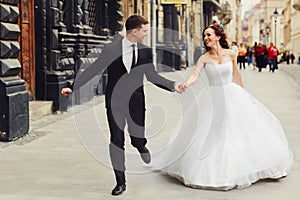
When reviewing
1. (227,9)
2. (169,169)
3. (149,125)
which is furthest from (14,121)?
(227,9)

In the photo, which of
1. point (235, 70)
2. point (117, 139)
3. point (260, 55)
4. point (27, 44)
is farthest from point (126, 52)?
point (260, 55)

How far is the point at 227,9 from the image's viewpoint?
69.5 m

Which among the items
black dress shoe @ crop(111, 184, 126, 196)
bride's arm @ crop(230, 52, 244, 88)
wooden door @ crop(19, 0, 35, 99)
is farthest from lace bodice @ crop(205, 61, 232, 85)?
wooden door @ crop(19, 0, 35, 99)

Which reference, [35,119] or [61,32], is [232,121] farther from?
[61,32]

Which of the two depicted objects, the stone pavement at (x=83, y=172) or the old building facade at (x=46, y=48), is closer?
the stone pavement at (x=83, y=172)

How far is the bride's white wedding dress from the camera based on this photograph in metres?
6.39

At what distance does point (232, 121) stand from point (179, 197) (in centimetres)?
117

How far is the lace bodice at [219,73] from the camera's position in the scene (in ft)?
22.6

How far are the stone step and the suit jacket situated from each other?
5.36 meters

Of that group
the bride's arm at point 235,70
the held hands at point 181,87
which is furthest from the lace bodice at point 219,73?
the held hands at point 181,87

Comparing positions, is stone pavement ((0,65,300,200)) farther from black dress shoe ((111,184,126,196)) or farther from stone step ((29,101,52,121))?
stone step ((29,101,52,121))

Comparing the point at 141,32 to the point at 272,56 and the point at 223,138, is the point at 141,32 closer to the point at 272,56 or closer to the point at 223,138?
the point at 223,138

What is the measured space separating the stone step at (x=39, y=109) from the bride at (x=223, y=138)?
4.88 metres

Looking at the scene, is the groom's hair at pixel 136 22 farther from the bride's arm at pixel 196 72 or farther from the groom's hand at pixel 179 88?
the bride's arm at pixel 196 72
